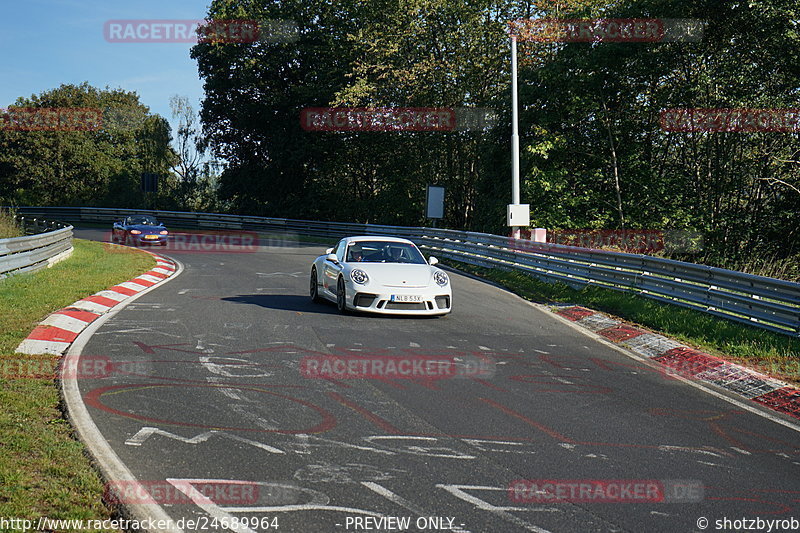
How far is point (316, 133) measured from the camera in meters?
43.6

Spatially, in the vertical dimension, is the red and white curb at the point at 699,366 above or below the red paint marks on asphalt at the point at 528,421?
below

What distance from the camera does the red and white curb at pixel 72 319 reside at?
8.80 m

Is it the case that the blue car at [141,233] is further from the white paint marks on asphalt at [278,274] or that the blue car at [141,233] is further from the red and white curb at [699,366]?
the red and white curb at [699,366]

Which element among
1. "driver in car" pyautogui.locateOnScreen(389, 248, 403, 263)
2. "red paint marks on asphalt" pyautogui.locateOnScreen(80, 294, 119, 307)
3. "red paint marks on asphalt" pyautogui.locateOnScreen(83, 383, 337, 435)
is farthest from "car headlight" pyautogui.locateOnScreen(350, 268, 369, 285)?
"red paint marks on asphalt" pyautogui.locateOnScreen(83, 383, 337, 435)

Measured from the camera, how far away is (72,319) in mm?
10766

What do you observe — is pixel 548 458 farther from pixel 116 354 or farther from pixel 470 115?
pixel 470 115

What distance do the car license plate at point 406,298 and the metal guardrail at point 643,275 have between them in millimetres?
4790

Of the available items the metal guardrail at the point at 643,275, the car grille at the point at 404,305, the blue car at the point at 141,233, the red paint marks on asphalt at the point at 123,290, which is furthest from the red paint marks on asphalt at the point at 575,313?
the blue car at the point at 141,233

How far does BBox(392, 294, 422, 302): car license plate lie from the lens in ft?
39.4

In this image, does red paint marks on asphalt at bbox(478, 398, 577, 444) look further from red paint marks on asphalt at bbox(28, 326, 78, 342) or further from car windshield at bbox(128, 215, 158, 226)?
car windshield at bbox(128, 215, 158, 226)

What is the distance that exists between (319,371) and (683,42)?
846 inches

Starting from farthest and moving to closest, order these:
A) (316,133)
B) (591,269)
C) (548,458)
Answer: (316,133), (591,269), (548,458)

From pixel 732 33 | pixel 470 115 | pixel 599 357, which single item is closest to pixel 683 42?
pixel 732 33

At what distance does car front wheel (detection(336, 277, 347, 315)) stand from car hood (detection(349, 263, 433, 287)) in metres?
0.37
